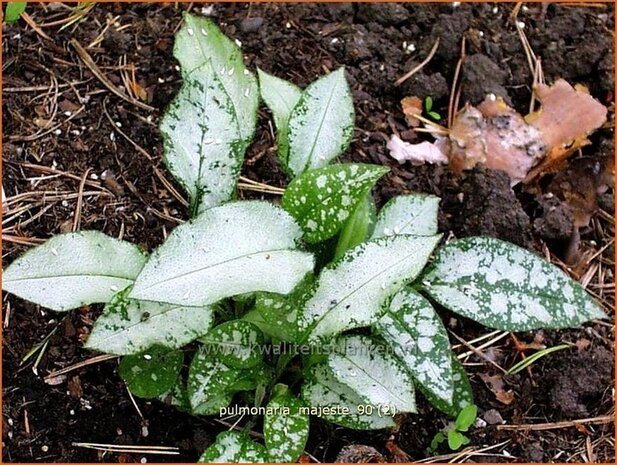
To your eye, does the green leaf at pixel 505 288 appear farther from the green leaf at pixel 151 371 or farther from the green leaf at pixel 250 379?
the green leaf at pixel 151 371

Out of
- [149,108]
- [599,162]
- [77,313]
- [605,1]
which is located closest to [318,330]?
[77,313]

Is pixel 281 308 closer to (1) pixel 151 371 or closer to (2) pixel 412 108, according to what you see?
(1) pixel 151 371

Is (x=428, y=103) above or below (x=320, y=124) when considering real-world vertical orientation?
below

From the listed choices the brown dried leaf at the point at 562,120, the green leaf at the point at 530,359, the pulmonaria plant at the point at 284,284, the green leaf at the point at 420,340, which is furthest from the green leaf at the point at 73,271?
the brown dried leaf at the point at 562,120

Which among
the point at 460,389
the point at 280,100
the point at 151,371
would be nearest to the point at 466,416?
the point at 460,389

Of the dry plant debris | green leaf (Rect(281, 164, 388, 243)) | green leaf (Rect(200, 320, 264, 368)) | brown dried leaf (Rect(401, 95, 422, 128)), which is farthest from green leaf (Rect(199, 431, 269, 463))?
brown dried leaf (Rect(401, 95, 422, 128))

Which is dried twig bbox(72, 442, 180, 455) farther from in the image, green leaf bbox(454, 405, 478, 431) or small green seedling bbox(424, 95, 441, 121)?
small green seedling bbox(424, 95, 441, 121)
